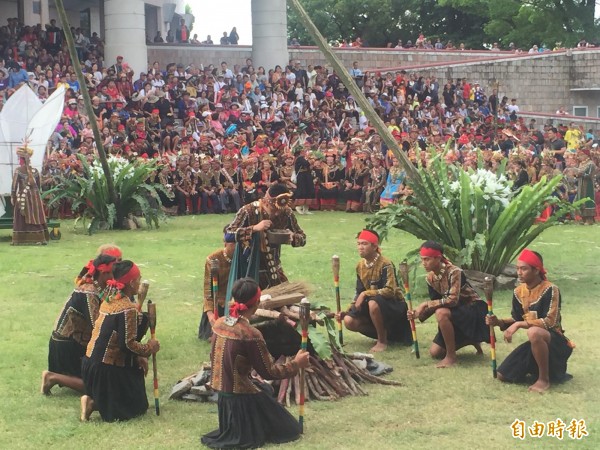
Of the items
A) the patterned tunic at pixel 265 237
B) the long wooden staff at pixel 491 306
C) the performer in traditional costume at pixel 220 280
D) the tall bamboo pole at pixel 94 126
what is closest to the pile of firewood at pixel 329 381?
the long wooden staff at pixel 491 306

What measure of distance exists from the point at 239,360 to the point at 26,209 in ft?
37.1

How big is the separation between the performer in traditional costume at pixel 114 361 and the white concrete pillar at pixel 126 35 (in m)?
24.0

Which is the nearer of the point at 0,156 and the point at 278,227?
the point at 278,227

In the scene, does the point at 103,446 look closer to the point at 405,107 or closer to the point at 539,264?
the point at 539,264

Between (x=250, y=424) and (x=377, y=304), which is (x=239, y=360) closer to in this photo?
(x=250, y=424)

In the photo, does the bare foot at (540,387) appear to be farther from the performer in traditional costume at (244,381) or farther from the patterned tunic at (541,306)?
the performer in traditional costume at (244,381)

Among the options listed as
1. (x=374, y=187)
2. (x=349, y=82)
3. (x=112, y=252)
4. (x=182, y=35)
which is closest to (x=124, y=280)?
(x=112, y=252)

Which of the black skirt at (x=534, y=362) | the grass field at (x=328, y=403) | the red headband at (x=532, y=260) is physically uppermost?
the red headband at (x=532, y=260)

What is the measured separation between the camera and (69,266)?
51.9 ft

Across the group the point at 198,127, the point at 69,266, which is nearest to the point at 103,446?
the point at 69,266

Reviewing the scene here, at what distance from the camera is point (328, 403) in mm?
8734

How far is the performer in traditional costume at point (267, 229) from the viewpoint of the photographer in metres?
10.1

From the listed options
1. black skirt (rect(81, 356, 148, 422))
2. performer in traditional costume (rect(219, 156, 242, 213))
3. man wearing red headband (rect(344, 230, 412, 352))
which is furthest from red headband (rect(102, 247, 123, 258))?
performer in traditional costume (rect(219, 156, 242, 213))

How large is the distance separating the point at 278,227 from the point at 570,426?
3.51m
